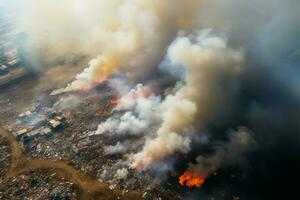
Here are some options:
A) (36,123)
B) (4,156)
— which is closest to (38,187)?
(4,156)

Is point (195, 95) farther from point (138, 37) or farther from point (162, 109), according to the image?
point (138, 37)

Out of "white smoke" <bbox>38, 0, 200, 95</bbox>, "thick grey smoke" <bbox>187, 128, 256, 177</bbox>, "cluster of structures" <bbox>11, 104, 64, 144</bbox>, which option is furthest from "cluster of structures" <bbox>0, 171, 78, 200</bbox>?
"white smoke" <bbox>38, 0, 200, 95</bbox>

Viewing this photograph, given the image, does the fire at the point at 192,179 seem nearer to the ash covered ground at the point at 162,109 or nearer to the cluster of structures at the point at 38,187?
the ash covered ground at the point at 162,109

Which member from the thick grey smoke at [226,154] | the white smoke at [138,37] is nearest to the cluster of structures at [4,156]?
the white smoke at [138,37]

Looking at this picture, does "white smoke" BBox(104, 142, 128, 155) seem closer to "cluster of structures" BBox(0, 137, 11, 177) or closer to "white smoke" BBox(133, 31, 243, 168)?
"white smoke" BBox(133, 31, 243, 168)

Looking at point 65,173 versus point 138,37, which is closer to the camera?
point 65,173
